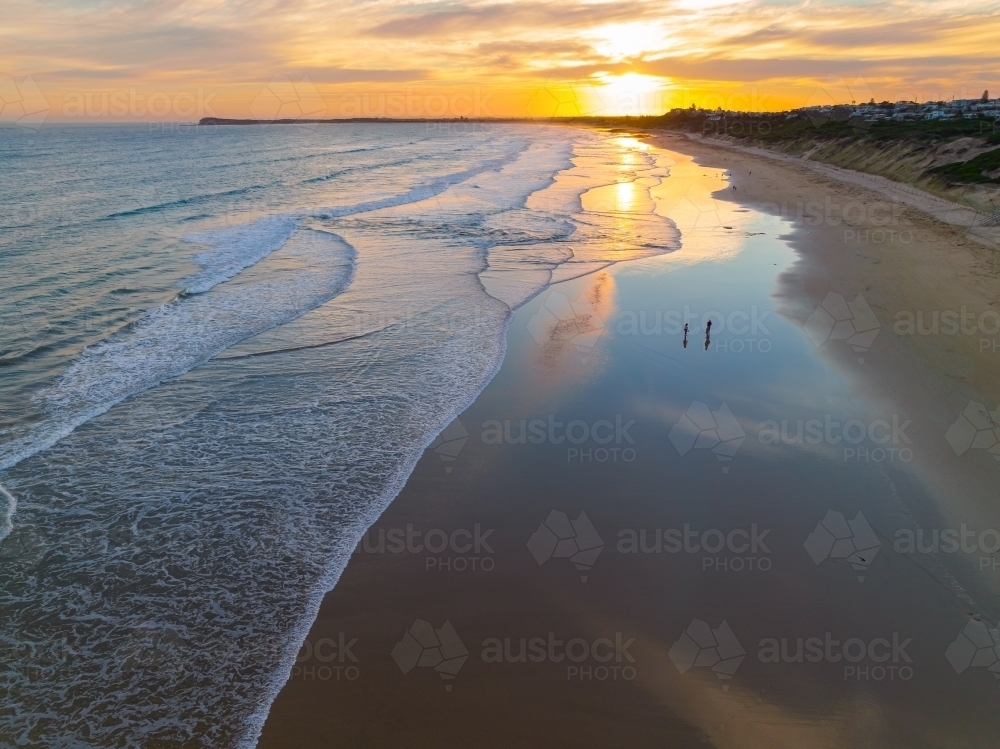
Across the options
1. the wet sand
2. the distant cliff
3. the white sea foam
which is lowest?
the wet sand

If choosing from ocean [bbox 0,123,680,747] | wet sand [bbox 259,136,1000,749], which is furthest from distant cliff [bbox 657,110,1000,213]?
wet sand [bbox 259,136,1000,749]

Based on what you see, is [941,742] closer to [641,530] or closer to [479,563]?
[641,530]

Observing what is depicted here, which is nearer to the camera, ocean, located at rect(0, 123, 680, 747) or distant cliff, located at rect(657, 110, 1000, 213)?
ocean, located at rect(0, 123, 680, 747)

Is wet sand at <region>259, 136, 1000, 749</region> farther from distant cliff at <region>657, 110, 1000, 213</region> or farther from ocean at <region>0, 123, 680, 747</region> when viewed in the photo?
distant cliff at <region>657, 110, 1000, 213</region>

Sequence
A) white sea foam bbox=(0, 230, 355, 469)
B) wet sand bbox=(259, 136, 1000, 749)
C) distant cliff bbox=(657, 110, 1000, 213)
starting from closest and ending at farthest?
1. wet sand bbox=(259, 136, 1000, 749)
2. white sea foam bbox=(0, 230, 355, 469)
3. distant cliff bbox=(657, 110, 1000, 213)

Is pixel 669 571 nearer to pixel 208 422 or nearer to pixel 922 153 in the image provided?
pixel 208 422

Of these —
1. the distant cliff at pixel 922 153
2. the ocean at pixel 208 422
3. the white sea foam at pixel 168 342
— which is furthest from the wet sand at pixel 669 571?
the distant cliff at pixel 922 153

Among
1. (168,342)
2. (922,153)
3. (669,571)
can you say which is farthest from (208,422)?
(922,153)
